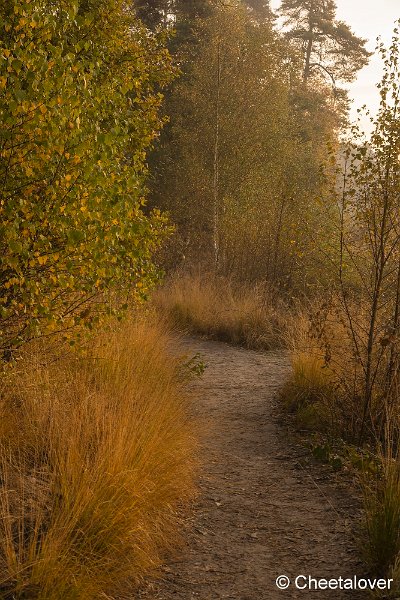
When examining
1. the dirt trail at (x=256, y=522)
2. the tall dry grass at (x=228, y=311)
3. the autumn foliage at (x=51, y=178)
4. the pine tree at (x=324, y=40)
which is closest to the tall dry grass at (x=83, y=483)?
the dirt trail at (x=256, y=522)

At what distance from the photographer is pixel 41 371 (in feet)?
18.4

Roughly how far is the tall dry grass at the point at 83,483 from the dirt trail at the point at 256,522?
23 centimetres

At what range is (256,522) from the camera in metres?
4.64

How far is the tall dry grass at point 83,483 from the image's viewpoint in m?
3.32

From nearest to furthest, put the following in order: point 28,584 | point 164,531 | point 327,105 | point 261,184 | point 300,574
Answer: point 28,584 < point 300,574 < point 164,531 < point 261,184 < point 327,105

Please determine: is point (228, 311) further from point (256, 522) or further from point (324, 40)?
point (324, 40)

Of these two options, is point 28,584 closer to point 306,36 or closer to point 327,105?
point 327,105

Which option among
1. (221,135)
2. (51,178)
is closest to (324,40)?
(221,135)

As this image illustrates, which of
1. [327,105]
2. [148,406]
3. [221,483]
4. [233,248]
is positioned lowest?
[221,483]

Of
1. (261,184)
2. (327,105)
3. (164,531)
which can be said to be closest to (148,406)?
(164,531)

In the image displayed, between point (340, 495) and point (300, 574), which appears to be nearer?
point (300, 574)

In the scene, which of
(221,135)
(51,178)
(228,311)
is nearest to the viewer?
(51,178)

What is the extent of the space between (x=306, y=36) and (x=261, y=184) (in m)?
16.7

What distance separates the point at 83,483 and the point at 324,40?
30.9 m
